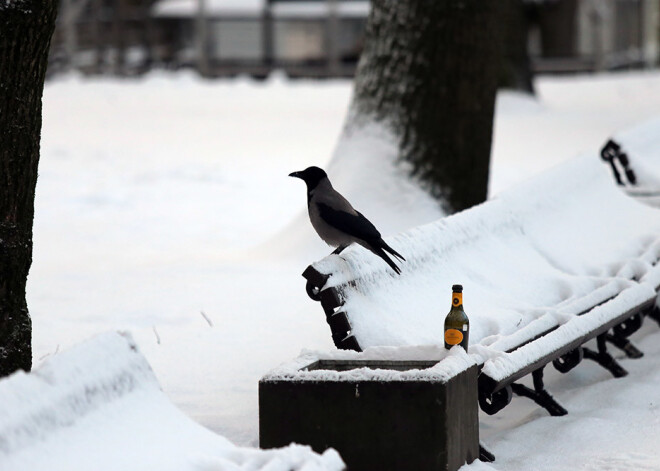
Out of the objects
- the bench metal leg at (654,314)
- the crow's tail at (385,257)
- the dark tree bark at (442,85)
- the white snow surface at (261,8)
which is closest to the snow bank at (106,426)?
the crow's tail at (385,257)

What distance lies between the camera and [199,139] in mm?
19625

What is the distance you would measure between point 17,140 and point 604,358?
10.5 ft

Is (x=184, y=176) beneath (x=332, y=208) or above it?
beneath

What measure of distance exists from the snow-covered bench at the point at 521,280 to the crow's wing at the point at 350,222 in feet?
0.29

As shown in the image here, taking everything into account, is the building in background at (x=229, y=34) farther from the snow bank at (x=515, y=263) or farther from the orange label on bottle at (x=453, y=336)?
the orange label on bottle at (x=453, y=336)

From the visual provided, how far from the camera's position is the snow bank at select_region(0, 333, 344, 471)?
3.27m

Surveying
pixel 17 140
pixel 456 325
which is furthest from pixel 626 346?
pixel 17 140

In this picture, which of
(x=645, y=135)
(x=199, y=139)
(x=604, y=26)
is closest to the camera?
(x=645, y=135)

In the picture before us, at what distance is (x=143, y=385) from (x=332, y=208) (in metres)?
2.13

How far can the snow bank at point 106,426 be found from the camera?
3268 mm

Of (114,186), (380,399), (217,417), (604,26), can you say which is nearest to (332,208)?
(217,417)

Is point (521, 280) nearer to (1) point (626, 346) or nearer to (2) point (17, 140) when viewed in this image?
(1) point (626, 346)

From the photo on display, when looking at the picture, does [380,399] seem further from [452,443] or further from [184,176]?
[184,176]

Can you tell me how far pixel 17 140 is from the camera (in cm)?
472
